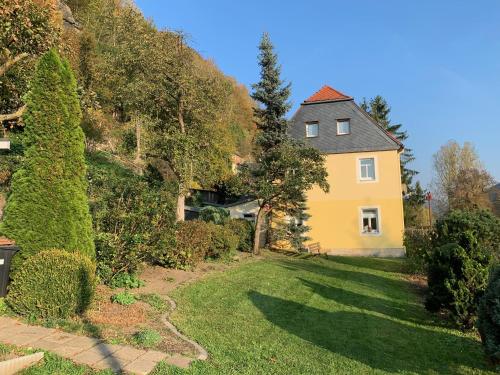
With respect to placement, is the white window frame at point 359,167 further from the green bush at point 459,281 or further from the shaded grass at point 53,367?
the shaded grass at point 53,367

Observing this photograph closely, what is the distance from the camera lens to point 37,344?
459 cm

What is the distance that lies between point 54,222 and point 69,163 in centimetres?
113

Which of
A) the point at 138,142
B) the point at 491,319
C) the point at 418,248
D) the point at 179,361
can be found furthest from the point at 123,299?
the point at 418,248

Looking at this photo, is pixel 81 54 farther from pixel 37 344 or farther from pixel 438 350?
pixel 438 350

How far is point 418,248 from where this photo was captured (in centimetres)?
1448

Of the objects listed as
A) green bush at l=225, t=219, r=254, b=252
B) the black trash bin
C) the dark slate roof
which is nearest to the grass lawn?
the black trash bin

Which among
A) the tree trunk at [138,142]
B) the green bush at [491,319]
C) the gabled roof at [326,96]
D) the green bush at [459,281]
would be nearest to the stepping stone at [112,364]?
the green bush at [491,319]

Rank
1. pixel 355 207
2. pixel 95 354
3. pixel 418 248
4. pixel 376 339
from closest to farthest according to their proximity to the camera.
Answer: pixel 95 354 → pixel 376 339 → pixel 418 248 → pixel 355 207

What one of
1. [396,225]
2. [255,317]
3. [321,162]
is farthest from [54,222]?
[396,225]

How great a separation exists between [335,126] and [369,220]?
6.49m

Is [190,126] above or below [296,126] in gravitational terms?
below

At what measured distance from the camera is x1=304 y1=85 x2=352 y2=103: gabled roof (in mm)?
26020

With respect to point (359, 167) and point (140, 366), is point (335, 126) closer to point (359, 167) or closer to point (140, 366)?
point (359, 167)

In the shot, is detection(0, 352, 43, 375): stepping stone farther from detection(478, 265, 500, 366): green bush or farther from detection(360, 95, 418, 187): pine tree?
detection(360, 95, 418, 187): pine tree
